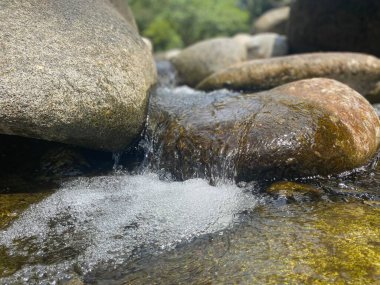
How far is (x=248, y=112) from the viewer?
3.99 meters

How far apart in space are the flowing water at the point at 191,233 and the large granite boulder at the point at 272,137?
0.55ft

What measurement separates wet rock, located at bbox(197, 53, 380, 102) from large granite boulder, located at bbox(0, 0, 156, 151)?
3.34 meters

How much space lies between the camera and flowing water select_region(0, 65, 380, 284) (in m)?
2.26

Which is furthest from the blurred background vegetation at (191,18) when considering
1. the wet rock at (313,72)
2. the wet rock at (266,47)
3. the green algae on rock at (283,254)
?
the green algae on rock at (283,254)

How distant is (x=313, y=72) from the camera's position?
6715 millimetres

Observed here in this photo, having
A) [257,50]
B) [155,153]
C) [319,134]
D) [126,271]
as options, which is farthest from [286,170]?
[257,50]

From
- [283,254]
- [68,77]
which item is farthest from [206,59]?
[283,254]

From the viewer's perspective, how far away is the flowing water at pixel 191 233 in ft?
7.41

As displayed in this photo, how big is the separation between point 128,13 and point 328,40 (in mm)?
4928

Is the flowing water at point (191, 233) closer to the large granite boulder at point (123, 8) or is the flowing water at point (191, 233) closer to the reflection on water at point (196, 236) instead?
the reflection on water at point (196, 236)

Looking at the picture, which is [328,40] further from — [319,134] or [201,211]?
[201,211]

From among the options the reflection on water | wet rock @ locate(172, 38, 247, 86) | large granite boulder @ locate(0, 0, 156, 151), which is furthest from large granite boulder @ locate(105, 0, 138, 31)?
the reflection on water

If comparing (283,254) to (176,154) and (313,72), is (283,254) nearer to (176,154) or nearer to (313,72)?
(176,154)

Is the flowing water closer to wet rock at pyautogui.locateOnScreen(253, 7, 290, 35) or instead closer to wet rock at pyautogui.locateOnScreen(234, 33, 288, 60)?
wet rock at pyautogui.locateOnScreen(234, 33, 288, 60)
